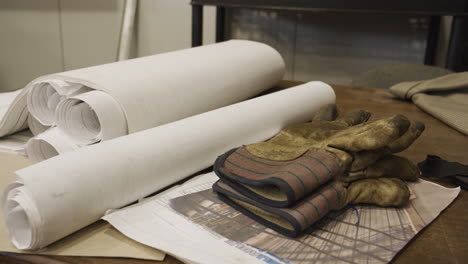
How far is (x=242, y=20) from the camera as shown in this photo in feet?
10.8

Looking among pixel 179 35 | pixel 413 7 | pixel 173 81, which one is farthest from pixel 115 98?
pixel 179 35

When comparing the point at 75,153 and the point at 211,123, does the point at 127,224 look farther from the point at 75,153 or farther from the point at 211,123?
the point at 211,123

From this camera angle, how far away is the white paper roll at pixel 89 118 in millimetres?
904

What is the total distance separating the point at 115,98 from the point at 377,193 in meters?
0.58

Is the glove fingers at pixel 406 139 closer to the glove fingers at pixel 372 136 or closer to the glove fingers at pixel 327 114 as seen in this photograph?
the glove fingers at pixel 372 136

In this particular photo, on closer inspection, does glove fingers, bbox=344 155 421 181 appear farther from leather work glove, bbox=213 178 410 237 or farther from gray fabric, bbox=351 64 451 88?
gray fabric, bbox=351 64 451 88

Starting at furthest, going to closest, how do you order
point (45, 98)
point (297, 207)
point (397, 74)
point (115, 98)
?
point (397, 74)
point (45, 98)
point (115, 98)
point (297, 207)

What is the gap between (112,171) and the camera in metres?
0.72

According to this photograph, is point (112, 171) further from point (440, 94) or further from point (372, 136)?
point (440, 94)

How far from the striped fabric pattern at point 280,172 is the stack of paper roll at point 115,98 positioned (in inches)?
11.3

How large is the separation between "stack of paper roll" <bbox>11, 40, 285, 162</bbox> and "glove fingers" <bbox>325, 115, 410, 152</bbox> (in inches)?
17.6

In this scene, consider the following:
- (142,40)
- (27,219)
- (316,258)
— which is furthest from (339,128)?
(142,40)

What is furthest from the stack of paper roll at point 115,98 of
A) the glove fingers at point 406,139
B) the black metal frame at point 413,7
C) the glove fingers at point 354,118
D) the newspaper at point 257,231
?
the black metal frame at point 413,7

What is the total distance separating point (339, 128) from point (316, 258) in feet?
1.36
